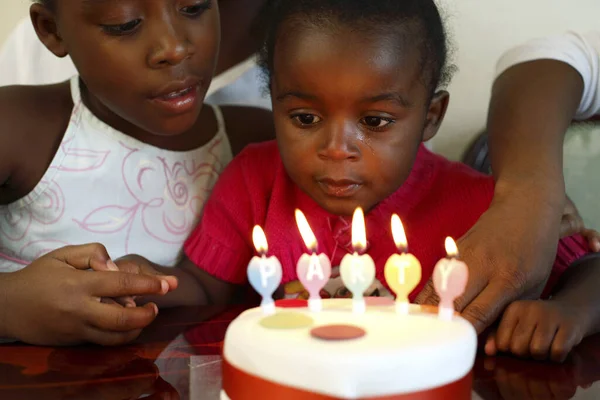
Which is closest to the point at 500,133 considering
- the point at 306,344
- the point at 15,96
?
the point at 306,344

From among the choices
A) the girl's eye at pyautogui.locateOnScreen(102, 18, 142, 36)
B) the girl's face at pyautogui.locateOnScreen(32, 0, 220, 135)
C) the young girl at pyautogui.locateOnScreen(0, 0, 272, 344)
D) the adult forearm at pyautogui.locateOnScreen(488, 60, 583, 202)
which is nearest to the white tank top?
the young girl at pyautogui.locateOnScreen(0, 0, 272, 344)

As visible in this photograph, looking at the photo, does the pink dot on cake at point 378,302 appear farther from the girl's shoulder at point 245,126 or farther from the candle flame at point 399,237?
the girl's shoulder at point 245,126

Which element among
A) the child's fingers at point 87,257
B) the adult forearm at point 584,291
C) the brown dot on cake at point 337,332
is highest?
the brown dot on cake at point 337,332

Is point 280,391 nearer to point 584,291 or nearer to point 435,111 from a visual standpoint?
point 584,291

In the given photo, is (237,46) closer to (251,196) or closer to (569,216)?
(251,196)

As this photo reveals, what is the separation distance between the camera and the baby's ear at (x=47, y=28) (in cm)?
122

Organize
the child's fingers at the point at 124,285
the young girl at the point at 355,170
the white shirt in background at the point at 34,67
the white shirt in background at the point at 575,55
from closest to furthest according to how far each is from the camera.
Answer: the child's fingers at the point at 124,285
the young girl at the point at 355,170
the white shirt in background at the point at 575,55
the white shirt in background at the point at 34,67

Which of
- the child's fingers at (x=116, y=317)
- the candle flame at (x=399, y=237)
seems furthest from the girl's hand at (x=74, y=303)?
the candle flame at (x=399, y=237)

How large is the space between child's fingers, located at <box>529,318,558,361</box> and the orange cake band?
22 cm

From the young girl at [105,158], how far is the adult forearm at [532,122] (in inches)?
19.6

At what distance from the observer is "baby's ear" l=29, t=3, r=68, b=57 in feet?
3.99

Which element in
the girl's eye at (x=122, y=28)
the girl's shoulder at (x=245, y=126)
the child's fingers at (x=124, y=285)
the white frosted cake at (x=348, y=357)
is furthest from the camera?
the girl's shoulder at (x=245, y=126)

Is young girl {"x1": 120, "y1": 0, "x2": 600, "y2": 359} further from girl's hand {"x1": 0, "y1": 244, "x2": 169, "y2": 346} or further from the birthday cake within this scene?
the birthday cake

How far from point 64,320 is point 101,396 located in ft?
0.69
